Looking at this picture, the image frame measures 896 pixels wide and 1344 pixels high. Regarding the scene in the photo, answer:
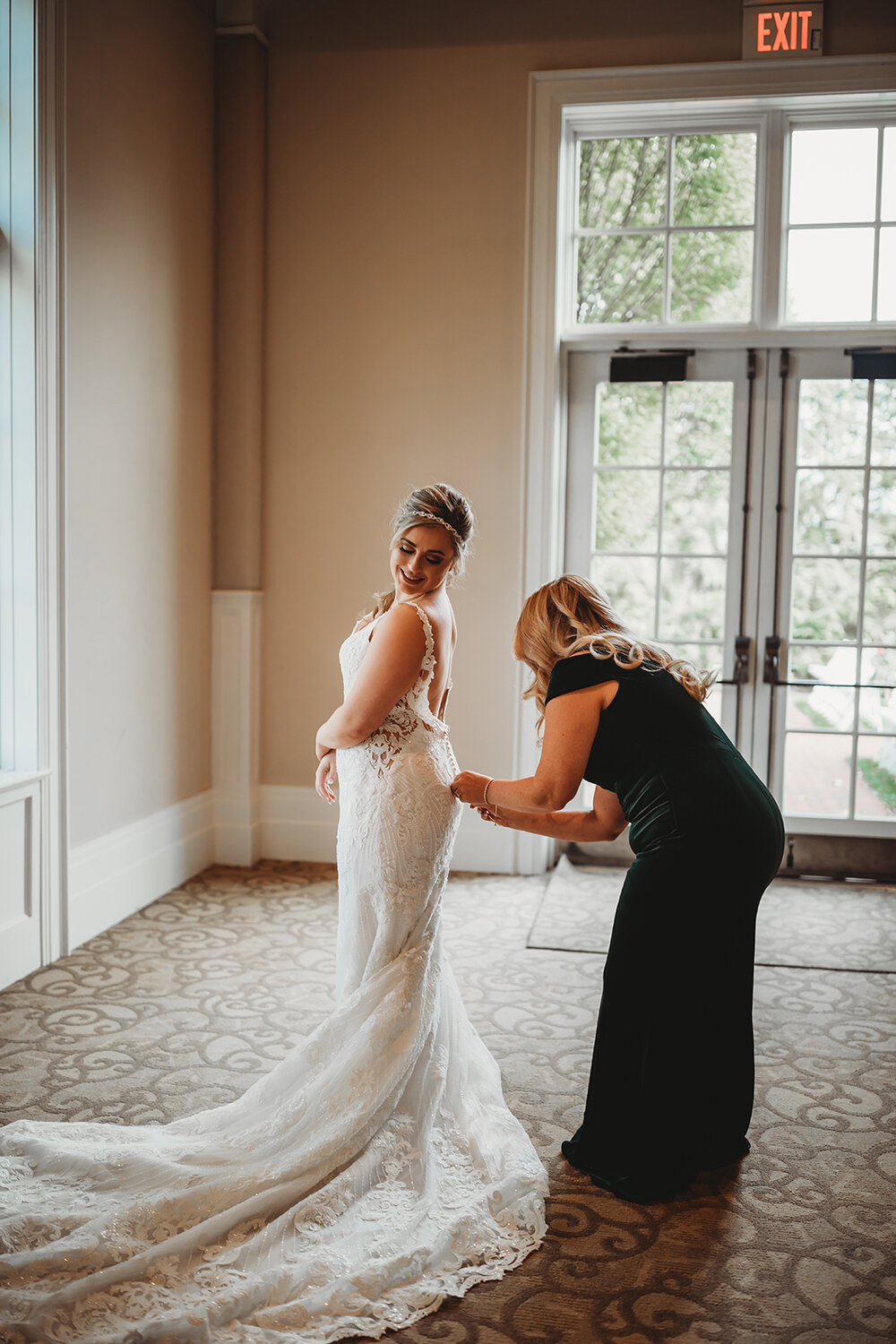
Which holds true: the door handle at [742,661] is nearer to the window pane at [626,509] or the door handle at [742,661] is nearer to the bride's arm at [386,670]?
the window pane at [626,509]

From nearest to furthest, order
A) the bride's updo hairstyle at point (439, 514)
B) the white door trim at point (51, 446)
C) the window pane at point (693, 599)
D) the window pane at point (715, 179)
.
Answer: the bride's updo hairstyle at point (439, 514)
the white door trim at point (51, 446)
the window pane at point (715, 179)
the window pane at point (693, 599)

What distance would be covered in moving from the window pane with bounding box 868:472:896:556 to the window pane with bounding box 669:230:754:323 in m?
0.97

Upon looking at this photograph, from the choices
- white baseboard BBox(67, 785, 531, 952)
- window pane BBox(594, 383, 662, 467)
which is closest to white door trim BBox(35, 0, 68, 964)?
white baseboard BBox(67, 785, 531, 952)

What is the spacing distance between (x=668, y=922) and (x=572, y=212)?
3.83 metres

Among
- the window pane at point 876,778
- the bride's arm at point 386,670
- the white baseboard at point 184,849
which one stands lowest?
the white baseboard at point 184,849

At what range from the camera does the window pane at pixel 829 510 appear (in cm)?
511

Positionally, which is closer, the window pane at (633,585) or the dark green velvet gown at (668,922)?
the dark green velvet gown at (668,922)

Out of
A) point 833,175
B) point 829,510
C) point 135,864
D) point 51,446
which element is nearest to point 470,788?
point 51,446

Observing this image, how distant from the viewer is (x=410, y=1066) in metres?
2.39

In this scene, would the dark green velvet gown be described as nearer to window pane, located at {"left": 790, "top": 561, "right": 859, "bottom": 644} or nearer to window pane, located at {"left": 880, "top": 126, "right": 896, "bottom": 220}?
window pane, located at {"left": 790, "top": 561, "right": 859, "bottom": 644}

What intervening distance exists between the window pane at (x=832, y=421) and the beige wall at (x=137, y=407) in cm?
278

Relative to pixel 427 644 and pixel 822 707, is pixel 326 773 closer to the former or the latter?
pixel 427 644

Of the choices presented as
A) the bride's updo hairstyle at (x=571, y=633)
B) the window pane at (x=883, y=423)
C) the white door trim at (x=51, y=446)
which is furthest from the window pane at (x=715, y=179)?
the bride's updo hairstyle at (x=571, y=633)

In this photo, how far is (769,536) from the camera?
5.17m
